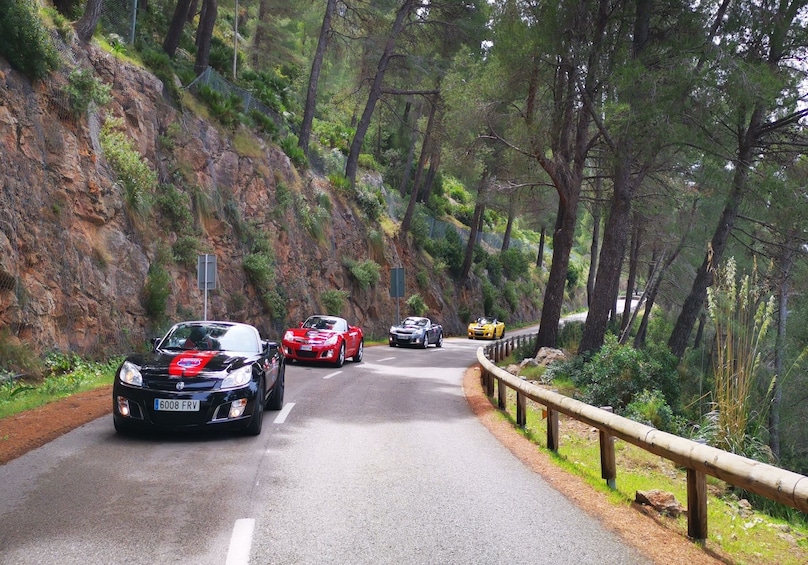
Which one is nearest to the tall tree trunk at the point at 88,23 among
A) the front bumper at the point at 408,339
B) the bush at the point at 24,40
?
the bush at the point at 24,40

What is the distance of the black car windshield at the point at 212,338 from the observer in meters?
9.97

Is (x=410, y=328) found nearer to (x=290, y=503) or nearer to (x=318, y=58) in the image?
→ (x=318, y=58)

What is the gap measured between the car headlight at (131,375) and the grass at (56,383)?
2514 millimetres

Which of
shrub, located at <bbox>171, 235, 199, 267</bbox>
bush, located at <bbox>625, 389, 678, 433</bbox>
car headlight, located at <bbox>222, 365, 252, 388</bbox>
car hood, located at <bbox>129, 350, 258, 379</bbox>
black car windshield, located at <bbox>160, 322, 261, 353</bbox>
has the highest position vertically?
shrub, located at <bbox>171, 235, 199, 267</bbox>

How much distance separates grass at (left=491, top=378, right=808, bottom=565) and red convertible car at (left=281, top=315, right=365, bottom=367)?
359 inches

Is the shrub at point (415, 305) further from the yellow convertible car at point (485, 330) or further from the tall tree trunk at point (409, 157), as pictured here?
the tall tree trunk at point (409, 157)

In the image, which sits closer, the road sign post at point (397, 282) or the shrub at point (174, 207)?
the shrub at point (174, 207)

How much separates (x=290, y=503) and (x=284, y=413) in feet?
17.1

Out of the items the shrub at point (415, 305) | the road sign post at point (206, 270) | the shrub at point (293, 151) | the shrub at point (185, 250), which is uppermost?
the shrub at point (293, 151)

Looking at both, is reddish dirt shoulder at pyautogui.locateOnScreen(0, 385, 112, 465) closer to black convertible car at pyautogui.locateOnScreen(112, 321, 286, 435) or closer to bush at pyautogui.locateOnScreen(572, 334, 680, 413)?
black convertible car at pyautogui.locateOnScreen(112, 321, 286, 435)

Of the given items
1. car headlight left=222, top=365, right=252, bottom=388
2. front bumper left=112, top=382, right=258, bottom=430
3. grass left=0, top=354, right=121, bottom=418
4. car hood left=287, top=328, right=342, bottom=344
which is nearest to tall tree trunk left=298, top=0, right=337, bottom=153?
car hood left=287, top=328, right=342, bottom=344

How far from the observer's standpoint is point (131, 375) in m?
8.45

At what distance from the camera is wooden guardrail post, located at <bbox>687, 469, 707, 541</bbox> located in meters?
5.59

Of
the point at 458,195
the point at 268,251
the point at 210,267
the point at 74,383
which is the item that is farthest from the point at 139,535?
the point at 458,195
